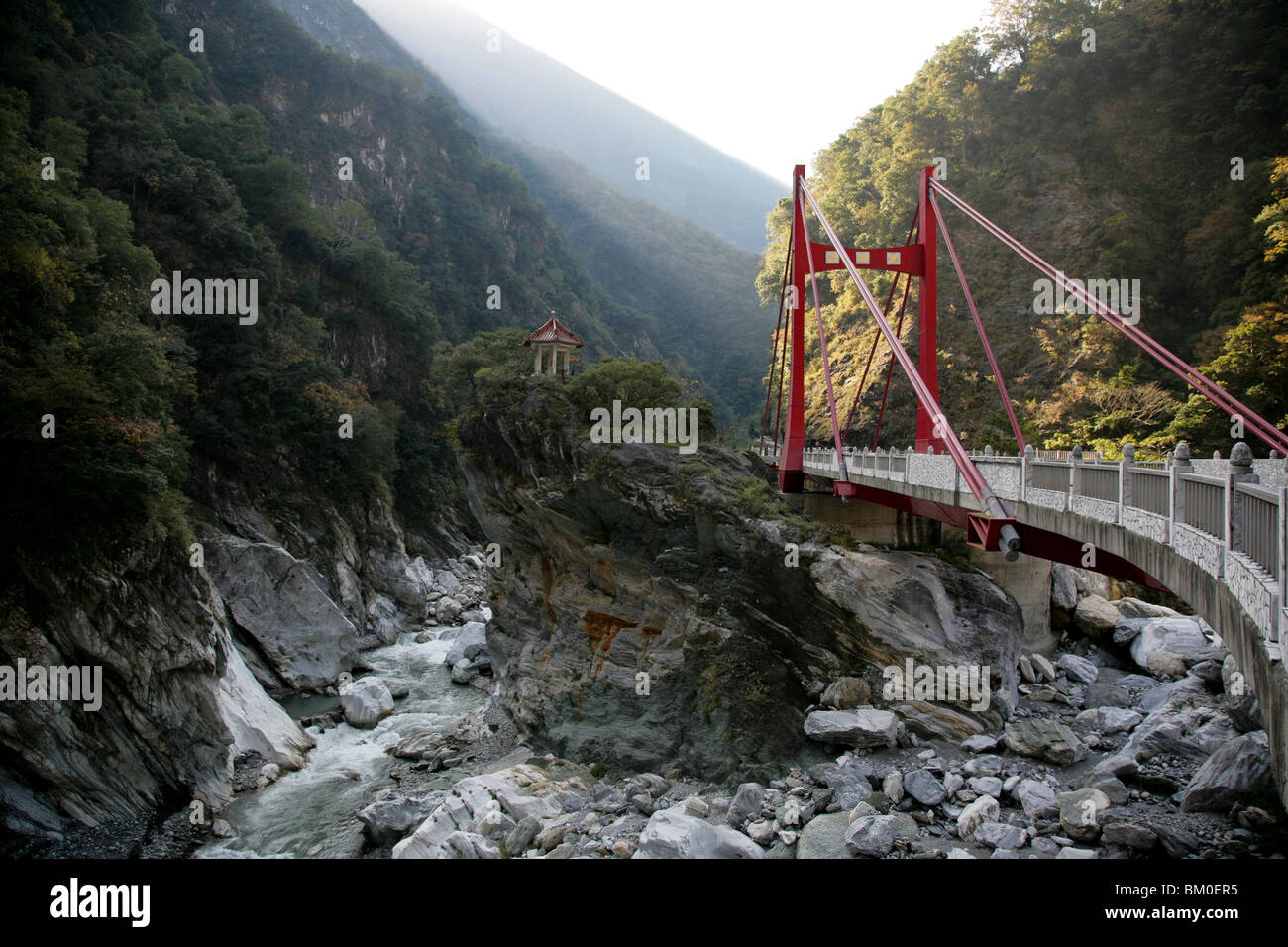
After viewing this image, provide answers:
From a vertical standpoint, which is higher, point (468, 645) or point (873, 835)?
point (873, 835)

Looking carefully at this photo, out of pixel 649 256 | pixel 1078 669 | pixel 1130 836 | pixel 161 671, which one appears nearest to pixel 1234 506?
pixel 1130 836

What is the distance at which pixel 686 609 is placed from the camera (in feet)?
50.9

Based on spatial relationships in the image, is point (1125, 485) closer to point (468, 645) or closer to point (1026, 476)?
point (1026, 476)

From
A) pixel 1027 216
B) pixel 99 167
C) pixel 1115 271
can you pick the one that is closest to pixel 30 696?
pixel 99 167

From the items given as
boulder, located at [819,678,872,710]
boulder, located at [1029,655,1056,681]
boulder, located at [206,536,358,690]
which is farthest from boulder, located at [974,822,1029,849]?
boulder, located at [206,536,358,690]

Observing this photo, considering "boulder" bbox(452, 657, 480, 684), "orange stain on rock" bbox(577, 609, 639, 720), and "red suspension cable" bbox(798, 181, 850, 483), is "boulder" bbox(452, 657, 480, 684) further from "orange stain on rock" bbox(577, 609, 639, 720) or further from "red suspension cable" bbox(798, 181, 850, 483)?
"red suspension cable" bbox(798, 181, 850, 483)

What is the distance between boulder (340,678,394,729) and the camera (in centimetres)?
1864

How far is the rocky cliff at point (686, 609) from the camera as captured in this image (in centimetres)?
1328

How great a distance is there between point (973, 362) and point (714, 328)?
51.4 m

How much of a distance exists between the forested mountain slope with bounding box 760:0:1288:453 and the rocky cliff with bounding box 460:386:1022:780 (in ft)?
35.5

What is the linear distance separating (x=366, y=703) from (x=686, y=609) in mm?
9926

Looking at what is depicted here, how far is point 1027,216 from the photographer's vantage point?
28.5 meters

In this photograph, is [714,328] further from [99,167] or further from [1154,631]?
[1154,631]

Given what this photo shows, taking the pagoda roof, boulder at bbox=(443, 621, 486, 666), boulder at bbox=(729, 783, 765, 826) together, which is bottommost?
boulder at bbox=(443, 621, 486, 666)
